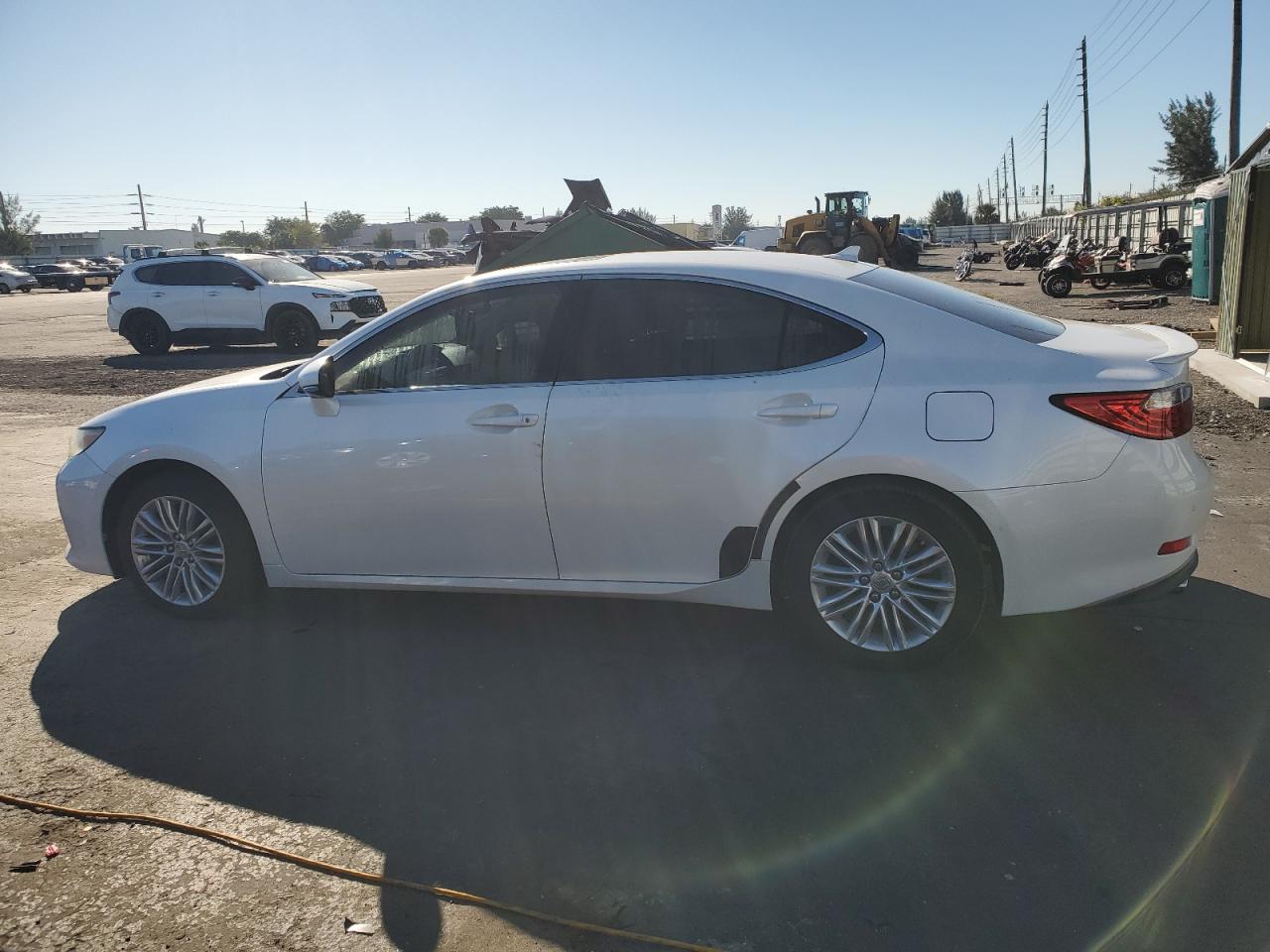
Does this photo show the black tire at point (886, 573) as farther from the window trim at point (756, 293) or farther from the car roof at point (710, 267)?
the car roof at point (710, 267)

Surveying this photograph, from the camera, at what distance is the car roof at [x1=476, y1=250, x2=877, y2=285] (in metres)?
4.18

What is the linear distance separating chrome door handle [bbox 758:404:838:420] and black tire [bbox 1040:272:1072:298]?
22.5 m

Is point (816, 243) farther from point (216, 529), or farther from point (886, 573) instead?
point (886, 573)

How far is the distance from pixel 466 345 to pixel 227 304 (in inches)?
603

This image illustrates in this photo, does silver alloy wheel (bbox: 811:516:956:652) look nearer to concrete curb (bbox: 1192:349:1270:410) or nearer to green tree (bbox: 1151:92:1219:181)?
concrete curb (bbox: 1192:349:1270:410)

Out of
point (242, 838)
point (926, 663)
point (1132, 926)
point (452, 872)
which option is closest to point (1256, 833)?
point (1132, 926)

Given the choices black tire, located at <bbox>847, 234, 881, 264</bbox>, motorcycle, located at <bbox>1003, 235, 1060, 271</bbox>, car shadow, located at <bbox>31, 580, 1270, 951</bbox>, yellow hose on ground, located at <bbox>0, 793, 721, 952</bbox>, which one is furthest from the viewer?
motorcycle, located at <bbox>1003, 235, 1060, 271</bbox>

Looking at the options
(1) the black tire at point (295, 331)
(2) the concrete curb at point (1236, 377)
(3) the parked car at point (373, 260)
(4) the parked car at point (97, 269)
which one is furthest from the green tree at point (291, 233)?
(2) the concrete curb at point (1236, 377)

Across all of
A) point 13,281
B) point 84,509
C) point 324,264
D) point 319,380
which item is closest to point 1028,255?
point 324,264

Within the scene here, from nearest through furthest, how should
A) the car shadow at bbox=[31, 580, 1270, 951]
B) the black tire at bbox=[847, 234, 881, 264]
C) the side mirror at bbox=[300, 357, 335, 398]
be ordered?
the car shadow at bbox=[31, 580, 1270, 951], the side mirror at bbox=[300, 357, 335, 398], the black tire at bbox=[847, 234, 881, 264]

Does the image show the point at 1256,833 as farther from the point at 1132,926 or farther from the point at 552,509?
the point at 552,509

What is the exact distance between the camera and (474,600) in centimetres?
514

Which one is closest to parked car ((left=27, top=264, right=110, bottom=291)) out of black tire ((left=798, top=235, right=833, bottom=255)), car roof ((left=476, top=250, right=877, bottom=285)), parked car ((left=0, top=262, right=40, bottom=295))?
parked car ((left=0, top=262, right=40, bottom=295))

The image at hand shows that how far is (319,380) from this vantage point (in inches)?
176
